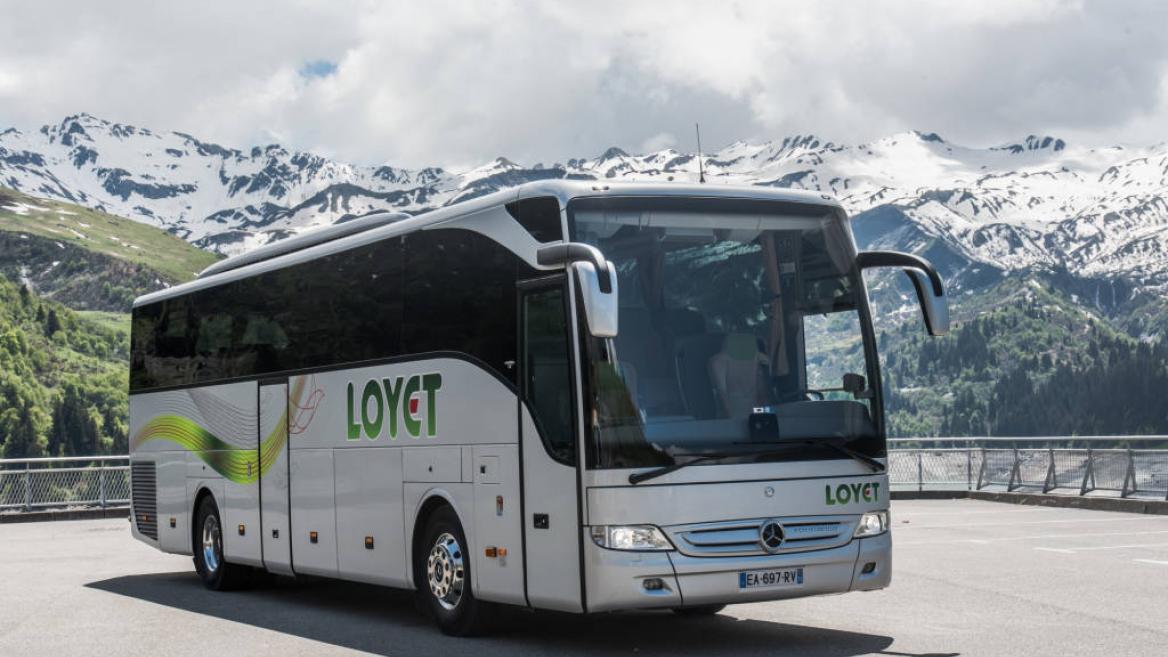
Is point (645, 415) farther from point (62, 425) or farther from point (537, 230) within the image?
point (62, 425)

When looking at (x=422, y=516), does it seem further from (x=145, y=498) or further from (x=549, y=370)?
(x=145, y=498)

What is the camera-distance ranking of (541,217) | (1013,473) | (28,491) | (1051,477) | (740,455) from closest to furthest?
(740,455) → (541,217) → (1051,477) → (1013,473) → (28,491)

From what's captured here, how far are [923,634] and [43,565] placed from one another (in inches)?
525

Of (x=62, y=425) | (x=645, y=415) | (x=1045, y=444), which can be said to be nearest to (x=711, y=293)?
(x=645, y=415)

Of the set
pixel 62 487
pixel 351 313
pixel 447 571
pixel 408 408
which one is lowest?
pixel 447 571

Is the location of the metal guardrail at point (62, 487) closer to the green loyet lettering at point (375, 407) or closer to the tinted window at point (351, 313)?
the tinted window at point (351, 313)

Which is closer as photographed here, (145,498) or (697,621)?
(697,621)

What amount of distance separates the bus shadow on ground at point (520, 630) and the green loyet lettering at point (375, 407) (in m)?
1.51

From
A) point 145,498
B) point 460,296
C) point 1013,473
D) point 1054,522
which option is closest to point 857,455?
point 460,296

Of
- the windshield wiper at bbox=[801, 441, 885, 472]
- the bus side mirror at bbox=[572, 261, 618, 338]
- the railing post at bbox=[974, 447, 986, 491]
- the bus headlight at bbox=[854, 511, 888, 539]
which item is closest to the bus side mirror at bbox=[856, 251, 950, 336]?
the windshield wiper at bbox=[801, 441, 885, 472]

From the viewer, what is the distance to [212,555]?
1717cm

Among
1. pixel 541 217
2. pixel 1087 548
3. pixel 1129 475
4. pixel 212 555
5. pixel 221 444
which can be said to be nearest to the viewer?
pixel 541 217

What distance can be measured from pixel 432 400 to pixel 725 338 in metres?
2.66

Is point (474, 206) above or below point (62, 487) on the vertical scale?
above
